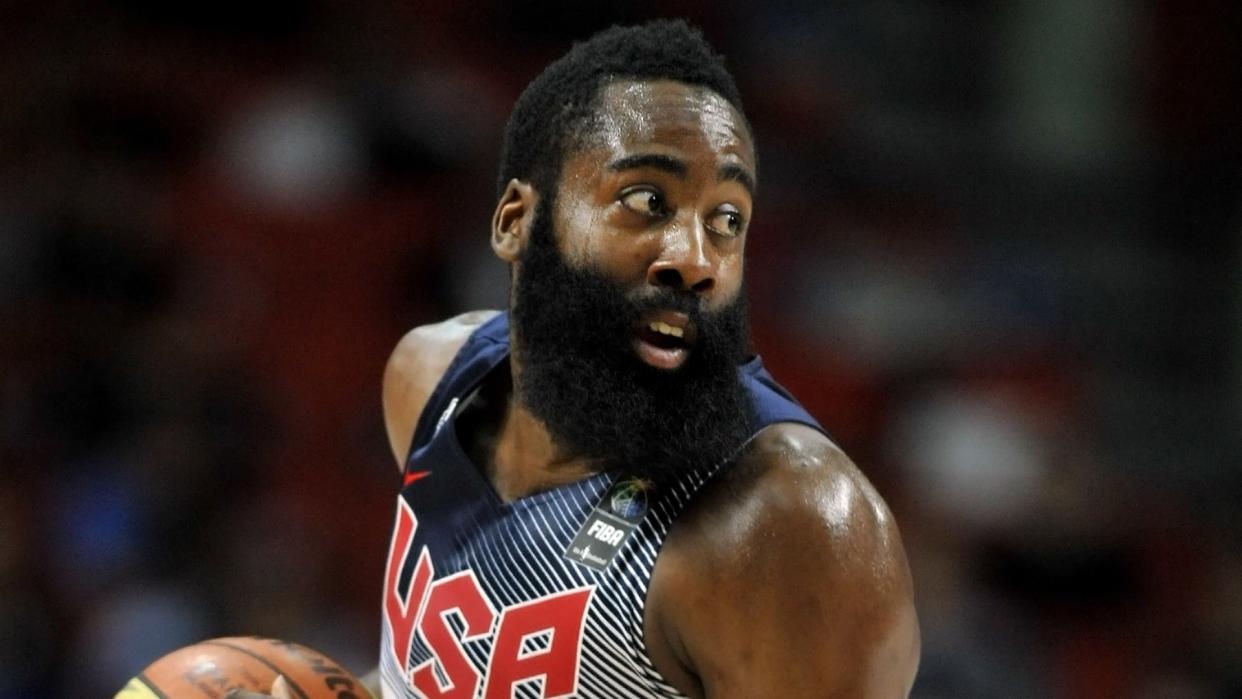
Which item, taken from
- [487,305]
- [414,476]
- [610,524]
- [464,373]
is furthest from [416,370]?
[487,305]

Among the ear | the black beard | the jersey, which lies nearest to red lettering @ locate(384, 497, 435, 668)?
Result: the jersey

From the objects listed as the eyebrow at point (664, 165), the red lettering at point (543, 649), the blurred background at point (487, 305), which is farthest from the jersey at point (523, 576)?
the blurred background at point (487, 305)

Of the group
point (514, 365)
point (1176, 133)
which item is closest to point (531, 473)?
point (514, 365)

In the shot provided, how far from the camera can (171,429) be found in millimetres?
5871

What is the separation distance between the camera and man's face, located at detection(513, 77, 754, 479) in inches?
99.5

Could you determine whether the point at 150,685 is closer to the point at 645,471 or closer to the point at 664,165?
the point at 645,471

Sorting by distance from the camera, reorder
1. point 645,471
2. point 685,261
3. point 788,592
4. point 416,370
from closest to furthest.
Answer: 1. point 788,592
2. point 685,261
3. point 645,471
4. point 416,370

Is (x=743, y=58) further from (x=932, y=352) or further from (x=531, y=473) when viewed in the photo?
(x=531, y=473)

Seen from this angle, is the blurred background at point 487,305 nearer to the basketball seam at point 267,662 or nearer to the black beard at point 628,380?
the basketball seam at point 267,662

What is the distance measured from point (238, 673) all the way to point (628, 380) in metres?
0.98

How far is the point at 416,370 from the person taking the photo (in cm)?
346

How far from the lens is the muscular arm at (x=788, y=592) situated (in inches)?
90.6

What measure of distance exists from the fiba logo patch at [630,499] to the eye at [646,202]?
17.7 inches

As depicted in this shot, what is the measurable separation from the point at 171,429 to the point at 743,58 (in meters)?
3.47
